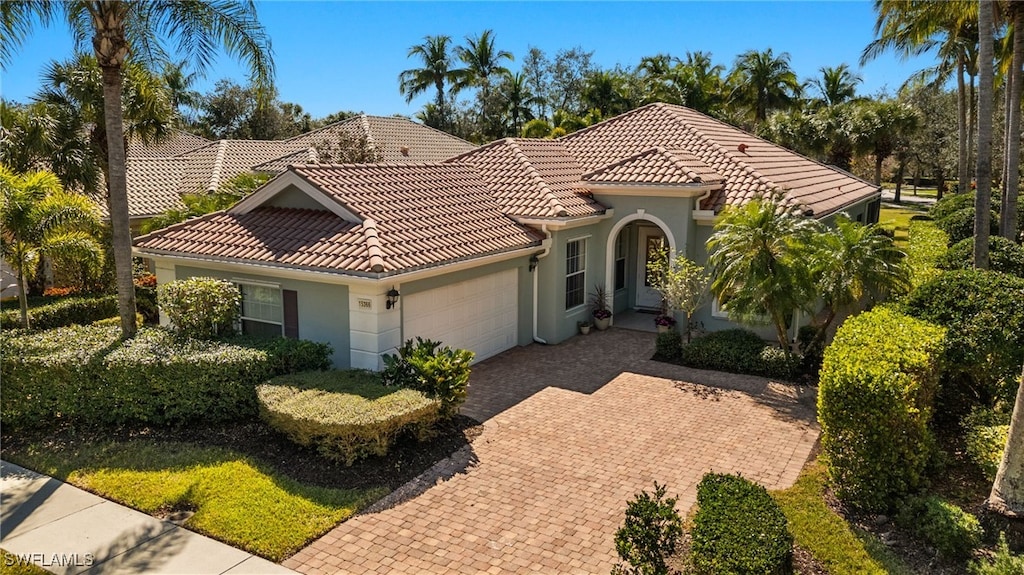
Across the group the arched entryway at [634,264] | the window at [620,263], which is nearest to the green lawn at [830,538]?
the arched entryway at [634,264]

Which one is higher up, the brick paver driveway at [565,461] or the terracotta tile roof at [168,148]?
the terracotta tile roof at [168,148]

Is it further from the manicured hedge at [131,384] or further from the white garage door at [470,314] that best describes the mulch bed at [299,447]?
the white garage door at [470,314]

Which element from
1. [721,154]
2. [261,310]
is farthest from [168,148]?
[721,154]

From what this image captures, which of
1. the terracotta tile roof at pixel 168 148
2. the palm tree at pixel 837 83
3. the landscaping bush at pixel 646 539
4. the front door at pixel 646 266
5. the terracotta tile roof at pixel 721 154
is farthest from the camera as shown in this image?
the palm tree at pixel 837 83

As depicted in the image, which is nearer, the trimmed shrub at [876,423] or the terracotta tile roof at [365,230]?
the trimmed shrub at [876,423]

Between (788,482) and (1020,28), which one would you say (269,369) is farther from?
(1020,28)

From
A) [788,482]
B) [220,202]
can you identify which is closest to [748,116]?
[220,202]
